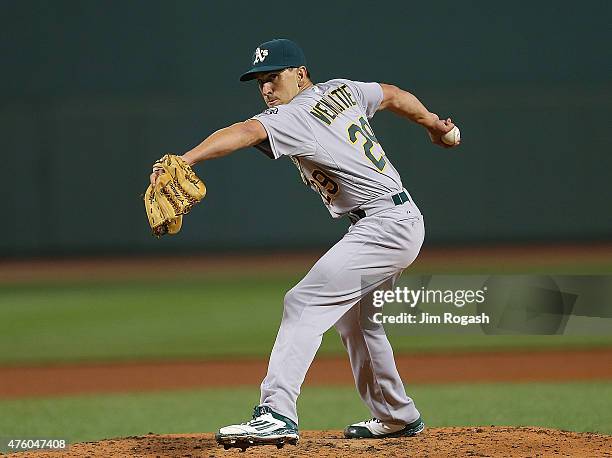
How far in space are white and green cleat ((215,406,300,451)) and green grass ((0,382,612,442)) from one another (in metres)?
1.88

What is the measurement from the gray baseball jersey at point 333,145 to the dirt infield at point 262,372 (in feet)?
11.1

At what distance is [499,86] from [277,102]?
1358 cm

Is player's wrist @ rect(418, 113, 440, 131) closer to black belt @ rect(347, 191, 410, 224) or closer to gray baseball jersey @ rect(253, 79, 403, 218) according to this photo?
gray baseball jersey @ rect(253, 79, 403, 218)

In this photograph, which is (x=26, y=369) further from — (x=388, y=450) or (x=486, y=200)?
(x=486, y=200)

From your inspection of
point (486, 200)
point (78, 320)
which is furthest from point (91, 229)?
point (486, 200)

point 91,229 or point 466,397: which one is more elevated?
point 91,229

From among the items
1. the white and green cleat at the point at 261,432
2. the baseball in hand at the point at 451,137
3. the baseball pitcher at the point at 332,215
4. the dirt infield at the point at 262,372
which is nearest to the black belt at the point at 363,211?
the baseball pitcher at the point at 332,215

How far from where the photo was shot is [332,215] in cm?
391

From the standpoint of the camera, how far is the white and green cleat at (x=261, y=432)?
3.46 meters

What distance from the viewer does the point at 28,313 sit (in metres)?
11.3

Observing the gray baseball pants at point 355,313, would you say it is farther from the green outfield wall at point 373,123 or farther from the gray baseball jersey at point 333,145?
the green outfield wall at point 373,123

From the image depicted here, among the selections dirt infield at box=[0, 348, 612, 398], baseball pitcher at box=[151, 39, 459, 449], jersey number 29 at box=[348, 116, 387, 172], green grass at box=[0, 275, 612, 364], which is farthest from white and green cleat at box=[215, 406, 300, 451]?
green grass at box=[0, 275, 612, 364]

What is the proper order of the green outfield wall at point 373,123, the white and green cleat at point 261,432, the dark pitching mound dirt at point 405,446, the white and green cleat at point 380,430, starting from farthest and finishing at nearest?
the green outfield wall at point 373,123
the white and green cleat at point 380,430
the dark pitching mound dirt at point 405,446
the white and green cleat at point 261,432

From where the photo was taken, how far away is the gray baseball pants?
12.0 feet
